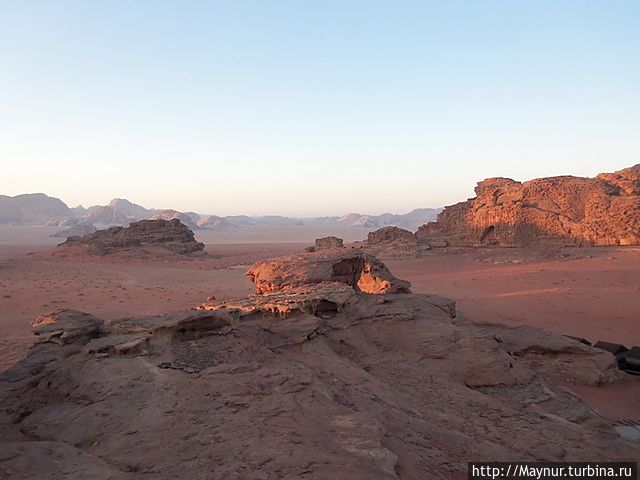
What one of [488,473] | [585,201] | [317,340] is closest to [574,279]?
[585,201]

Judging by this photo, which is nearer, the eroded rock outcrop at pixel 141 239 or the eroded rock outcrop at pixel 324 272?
the eroded rock outcrop at pixel 324 272

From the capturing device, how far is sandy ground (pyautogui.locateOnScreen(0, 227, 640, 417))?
35.8 ft

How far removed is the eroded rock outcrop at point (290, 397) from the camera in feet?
9.86

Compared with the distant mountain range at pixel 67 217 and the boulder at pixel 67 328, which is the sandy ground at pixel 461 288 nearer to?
the boulder at pixel 67 328

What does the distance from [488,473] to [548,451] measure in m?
1.05

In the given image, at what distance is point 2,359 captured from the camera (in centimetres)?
719

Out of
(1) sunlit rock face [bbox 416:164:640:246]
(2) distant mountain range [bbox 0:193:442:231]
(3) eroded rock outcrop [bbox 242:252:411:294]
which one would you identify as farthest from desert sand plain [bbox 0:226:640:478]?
(2) distant mountain range [bbox 0:193:442:231]

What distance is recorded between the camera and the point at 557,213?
24.7 metres

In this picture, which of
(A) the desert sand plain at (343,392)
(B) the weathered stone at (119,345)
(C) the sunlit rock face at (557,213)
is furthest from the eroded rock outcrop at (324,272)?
(C) the sunlit rock face at (557,213)

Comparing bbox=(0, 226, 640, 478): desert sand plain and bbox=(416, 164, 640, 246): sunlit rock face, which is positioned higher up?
bbox=(416, 164, 640, 246): sunlit rock face

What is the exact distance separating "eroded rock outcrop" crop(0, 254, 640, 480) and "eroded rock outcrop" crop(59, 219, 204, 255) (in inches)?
1143

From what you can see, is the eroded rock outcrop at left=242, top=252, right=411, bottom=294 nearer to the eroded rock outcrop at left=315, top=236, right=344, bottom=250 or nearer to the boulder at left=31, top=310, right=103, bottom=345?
the boulder at left=31, top=310, right=103, bottom=345

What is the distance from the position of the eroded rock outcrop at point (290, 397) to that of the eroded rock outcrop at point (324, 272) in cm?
143

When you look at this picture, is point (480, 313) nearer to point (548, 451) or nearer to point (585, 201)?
point (548, 451)
